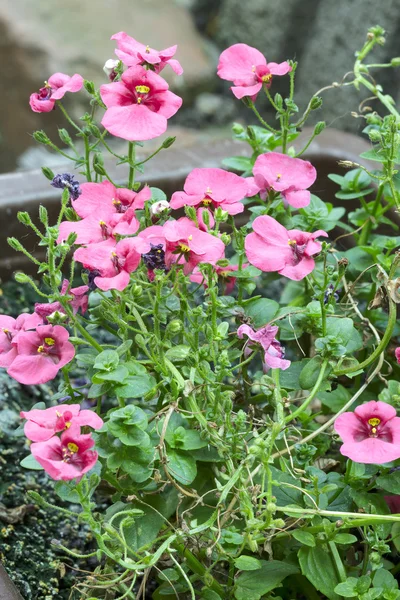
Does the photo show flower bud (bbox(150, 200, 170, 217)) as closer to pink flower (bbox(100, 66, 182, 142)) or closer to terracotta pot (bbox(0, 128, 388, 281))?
pink flower (bbox(100, 66, 182, 142))

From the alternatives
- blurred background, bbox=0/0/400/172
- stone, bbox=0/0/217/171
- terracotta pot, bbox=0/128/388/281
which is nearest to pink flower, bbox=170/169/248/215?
terracotta pot, bbox=0/128/388/281

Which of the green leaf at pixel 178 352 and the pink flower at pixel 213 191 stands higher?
the pink flower at pixel 213 191

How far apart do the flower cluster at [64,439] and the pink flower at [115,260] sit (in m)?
0.11

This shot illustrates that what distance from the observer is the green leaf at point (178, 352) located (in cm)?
77

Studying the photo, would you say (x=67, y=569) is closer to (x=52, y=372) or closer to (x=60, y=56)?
(x=52, y=372)

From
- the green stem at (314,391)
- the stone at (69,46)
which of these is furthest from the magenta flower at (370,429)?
the stone at (69,46)

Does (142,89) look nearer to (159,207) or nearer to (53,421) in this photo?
(159,207)

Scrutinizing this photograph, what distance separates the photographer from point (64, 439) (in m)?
0.65

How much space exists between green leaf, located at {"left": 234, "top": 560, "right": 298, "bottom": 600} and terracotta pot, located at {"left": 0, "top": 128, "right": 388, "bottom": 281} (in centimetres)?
58

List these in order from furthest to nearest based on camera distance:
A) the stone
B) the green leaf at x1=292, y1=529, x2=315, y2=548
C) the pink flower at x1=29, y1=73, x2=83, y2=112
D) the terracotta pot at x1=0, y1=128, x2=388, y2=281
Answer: the stone < the terracotta pot at x1=0, y1=128, x2=388, y2=281 < the pink flower at x1=29, y1=73, x2=83, y2=112 < the green leaf at x1=292, y1=529, x2=315, y2=548

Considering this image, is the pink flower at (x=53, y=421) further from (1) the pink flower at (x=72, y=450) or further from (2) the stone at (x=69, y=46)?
(2) the stone at (x=69, y=46)

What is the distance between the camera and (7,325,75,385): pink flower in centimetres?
76

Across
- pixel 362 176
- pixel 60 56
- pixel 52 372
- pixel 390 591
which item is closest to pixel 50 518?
pixel 52 372

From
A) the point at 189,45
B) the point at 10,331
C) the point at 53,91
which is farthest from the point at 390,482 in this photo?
the point at 189,45
